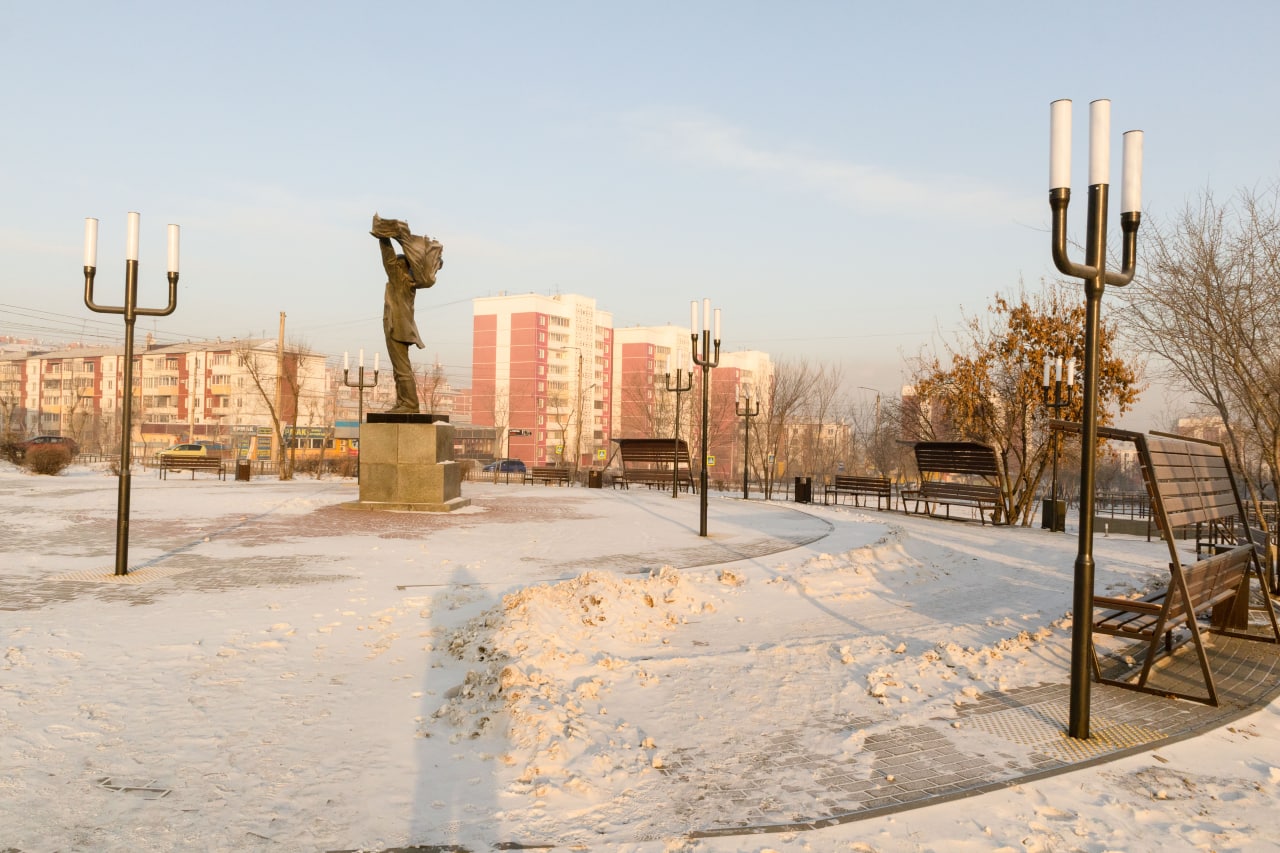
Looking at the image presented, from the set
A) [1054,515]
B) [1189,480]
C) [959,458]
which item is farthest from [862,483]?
[1189,480]

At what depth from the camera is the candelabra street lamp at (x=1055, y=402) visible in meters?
15.0

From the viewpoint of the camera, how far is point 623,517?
1459 cm

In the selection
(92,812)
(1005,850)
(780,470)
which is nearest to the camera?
(1005,850)

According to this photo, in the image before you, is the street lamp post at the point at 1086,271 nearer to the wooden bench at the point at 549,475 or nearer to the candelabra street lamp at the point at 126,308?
the candelabra street lamp at the point at 126,308

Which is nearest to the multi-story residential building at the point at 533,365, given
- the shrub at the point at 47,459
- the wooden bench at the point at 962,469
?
the shrub at the point at 47,459

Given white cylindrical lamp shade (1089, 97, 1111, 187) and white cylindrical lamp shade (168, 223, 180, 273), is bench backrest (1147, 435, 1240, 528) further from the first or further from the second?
Result: white cylindrical lamp shade (168, 223, 180, 273)

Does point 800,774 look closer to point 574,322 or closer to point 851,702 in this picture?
point 851,702

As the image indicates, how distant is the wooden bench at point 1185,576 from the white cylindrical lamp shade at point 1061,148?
1.45 m

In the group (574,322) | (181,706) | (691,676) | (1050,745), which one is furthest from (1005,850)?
(574,322)

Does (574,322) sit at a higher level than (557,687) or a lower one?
higher

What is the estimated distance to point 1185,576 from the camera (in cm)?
474

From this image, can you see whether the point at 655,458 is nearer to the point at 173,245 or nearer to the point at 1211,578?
the point at 173,245

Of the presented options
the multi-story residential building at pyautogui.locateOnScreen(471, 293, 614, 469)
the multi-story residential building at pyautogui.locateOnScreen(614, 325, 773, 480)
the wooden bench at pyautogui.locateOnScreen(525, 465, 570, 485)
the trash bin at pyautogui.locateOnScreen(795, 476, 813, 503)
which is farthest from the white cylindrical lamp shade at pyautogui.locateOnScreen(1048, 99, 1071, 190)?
the multi-story residential building at pyautogui.locateOnScreen(471, 293, 614, 469)

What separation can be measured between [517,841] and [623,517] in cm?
1159
